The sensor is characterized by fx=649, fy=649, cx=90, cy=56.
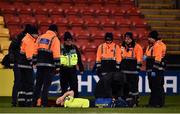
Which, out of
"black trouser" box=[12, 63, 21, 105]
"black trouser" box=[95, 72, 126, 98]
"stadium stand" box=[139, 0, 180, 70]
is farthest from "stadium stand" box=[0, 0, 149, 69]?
"black trouser" box=[95, 72, 126, 98]

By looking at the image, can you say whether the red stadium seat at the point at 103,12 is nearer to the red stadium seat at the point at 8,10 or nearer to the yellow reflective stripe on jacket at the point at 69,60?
the red stadium seat at the point at 8,10

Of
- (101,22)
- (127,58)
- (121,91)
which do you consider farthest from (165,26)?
(121,91)

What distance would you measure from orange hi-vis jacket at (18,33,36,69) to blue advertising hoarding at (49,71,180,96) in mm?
5304

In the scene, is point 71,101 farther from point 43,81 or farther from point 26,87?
point 26,87

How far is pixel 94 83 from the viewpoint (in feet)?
72.1

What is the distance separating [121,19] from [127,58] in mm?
9531

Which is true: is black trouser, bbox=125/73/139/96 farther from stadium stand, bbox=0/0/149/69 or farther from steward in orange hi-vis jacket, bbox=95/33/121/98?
stadium stand, bbox=0/0/149/69

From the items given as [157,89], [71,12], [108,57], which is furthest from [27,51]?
[71,12]

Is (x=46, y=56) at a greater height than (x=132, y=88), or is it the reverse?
(x=46, y=56)

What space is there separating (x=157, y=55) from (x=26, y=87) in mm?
3582

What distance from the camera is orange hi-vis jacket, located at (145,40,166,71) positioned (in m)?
17.1

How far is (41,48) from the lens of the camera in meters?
16.2

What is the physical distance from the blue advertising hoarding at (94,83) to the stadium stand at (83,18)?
2.59 metres

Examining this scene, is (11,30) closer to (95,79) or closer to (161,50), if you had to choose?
(95,79)
